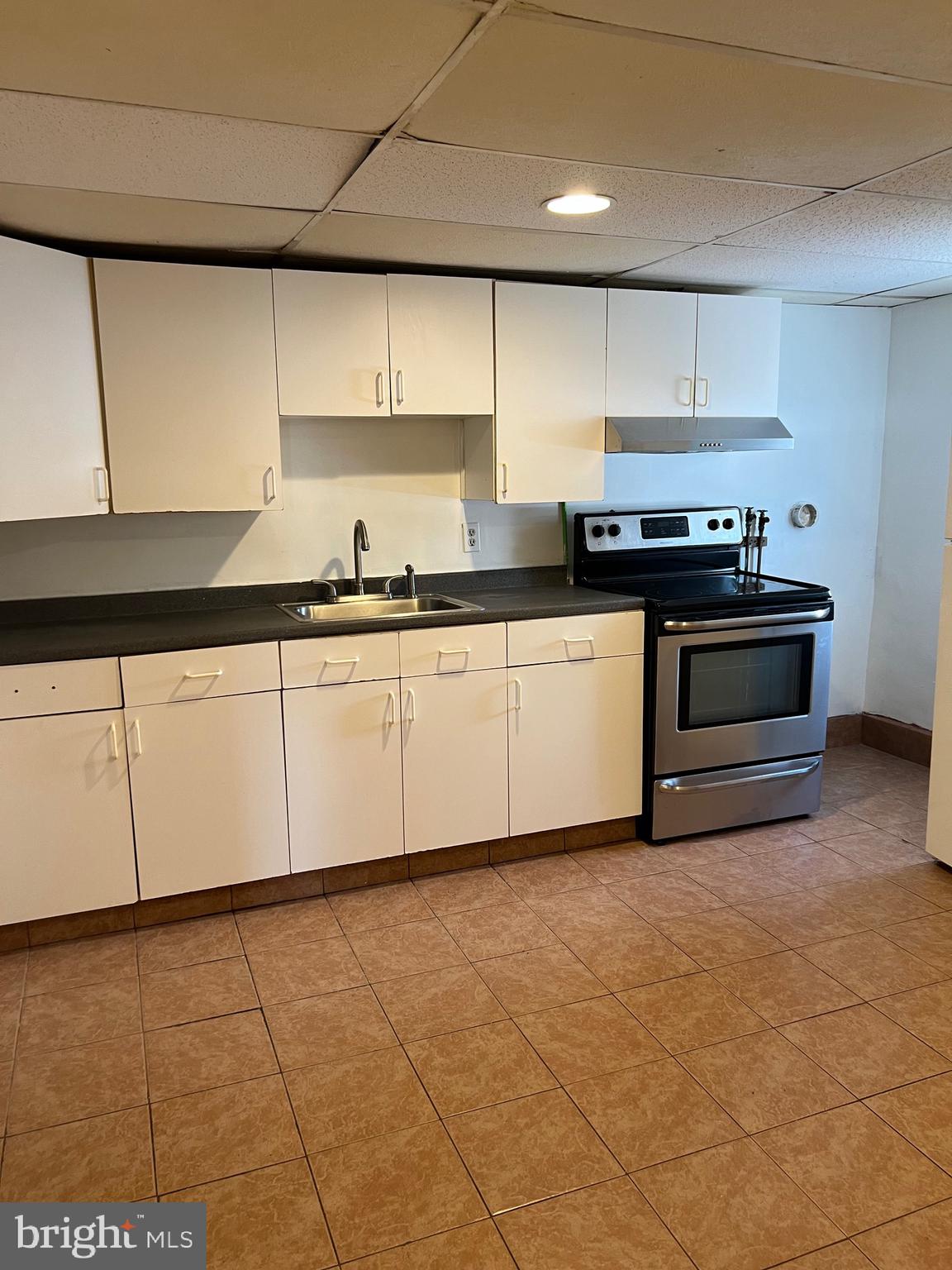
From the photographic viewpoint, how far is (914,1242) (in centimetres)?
181

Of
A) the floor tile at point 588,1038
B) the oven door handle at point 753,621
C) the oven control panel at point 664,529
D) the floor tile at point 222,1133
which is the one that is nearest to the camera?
the floor tile at point 222,1133

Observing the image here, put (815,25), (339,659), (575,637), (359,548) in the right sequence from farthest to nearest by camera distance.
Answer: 1. (359,548)
2. (575,637)
3. (339,659)
4. (815,25)

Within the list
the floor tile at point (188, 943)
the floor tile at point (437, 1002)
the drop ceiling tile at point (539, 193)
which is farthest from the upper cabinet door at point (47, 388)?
the floor tile at point (437, 1002)

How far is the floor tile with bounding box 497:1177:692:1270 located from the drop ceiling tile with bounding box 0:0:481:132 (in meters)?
2.16

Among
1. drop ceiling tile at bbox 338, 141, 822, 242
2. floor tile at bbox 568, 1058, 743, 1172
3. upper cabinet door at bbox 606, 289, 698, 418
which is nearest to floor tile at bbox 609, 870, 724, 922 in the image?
floor tile at bbox 568, 1058, 743, 1172

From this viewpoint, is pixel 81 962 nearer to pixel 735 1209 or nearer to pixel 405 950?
pixel 405 950

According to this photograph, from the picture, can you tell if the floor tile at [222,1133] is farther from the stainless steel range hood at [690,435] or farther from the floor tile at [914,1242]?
the stainless steel range hood at [690,435]

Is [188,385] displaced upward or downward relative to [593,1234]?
upward

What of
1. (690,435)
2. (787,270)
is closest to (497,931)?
(690,435)

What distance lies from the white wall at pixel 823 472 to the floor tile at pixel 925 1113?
2540mm

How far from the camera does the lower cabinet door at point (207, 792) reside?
116 inches

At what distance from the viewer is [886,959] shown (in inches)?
110

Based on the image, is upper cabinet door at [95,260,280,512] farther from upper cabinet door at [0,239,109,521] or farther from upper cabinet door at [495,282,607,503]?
upper cabinet door at [495,282,607,503]

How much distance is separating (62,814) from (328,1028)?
3.45 feet
